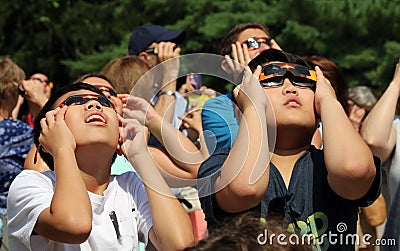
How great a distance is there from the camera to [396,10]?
497 inches

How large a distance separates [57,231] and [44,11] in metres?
15.0

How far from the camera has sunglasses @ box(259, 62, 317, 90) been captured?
3.24 metres

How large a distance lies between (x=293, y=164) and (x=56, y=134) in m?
0.96

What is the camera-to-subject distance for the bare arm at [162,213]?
309 centimetres

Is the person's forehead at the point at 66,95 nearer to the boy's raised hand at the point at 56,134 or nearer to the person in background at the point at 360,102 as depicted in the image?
the boy's raised hand at the point at 56,134

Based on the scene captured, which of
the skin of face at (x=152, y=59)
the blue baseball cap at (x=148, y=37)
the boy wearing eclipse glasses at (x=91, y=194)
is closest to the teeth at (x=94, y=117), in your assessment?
the boy wearing eclipse glasses at (x=91, y=194)

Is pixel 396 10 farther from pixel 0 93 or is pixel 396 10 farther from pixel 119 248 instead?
pixel 119 248

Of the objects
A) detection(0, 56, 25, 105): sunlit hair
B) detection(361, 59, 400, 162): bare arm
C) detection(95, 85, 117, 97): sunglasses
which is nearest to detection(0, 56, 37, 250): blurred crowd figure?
detection(0, 56, 25, 105): sunlit hair

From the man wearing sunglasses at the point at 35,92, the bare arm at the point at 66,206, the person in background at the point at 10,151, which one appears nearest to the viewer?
the bare arm at the point at 66,206

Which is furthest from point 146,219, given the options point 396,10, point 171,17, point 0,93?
point 171,17

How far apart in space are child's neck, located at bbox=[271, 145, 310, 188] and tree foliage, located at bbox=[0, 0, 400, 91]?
25.5 ft

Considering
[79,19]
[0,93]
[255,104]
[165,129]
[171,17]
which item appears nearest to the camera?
[255,104]

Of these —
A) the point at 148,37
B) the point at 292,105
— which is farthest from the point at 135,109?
the point at 148,37

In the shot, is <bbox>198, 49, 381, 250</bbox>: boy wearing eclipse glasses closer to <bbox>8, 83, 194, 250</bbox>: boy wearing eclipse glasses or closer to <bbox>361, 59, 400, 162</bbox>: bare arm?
<bbox>8, 83, 194, 250</bbox>: boy wearing eclipse glasses
